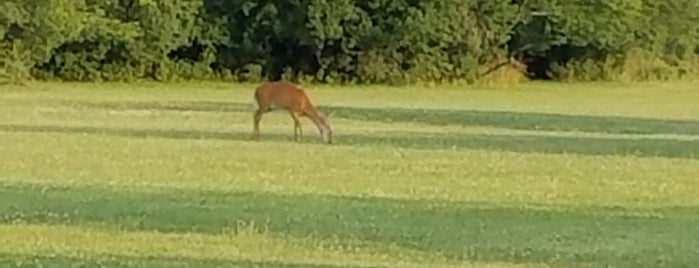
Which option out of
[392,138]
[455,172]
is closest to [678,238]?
[455,172]

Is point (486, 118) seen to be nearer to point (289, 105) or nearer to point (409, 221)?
point (289, 105)

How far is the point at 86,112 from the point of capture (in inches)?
1321

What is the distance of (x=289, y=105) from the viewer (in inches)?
1124

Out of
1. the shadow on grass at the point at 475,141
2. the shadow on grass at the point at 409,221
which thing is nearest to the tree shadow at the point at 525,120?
the shadow on grass at the point at 475,141

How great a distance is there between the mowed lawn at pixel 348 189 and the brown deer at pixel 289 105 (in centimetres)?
34

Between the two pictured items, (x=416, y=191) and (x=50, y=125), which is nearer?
(x=416, y=191)

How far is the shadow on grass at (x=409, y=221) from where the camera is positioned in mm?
13211

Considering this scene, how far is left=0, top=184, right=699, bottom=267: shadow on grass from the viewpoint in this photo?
13.2 metres

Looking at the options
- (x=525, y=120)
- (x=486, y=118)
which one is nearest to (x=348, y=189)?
(x=525, y=120)

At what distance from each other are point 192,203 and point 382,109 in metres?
20.8

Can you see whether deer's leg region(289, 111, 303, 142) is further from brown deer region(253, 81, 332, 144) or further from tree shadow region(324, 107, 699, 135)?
tree shadow region(324, 107, 699, 135)

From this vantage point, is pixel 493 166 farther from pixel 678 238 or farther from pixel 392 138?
pixel 678 238

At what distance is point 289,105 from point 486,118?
635 cm

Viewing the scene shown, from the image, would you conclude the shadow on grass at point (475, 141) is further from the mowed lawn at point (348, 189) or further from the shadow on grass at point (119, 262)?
the shadow on grass at point (119, 262)
